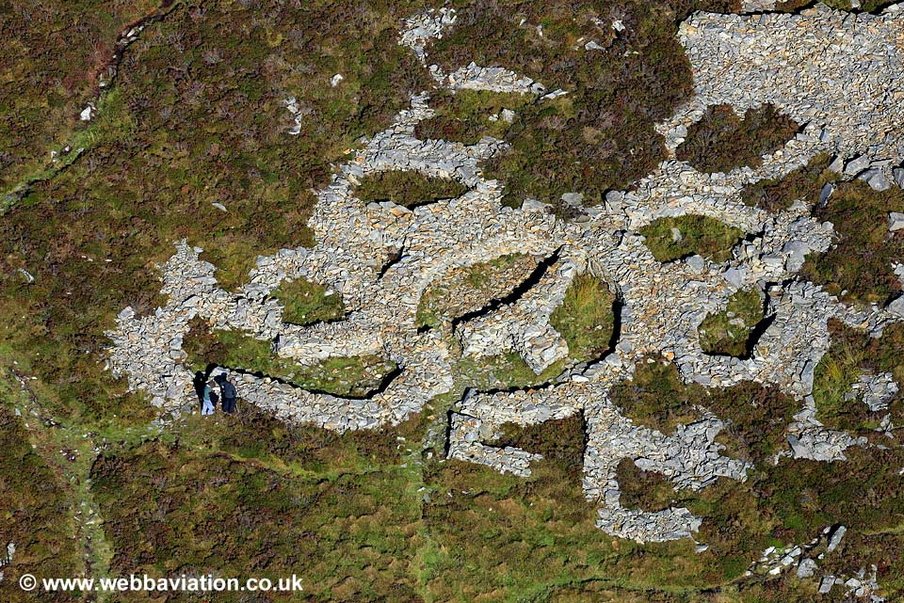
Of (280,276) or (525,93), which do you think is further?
(525,93)

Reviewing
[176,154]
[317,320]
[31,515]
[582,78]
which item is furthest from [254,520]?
[582,78]

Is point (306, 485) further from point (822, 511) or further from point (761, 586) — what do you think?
point (822, 511)

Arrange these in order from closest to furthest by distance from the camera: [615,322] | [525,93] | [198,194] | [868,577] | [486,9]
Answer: [868,577], [615,322], [198,194], [525,93], [486,9]

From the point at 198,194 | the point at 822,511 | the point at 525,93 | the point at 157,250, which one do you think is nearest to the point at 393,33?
the point at 525,93

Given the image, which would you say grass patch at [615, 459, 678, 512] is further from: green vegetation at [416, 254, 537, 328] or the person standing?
the person standing

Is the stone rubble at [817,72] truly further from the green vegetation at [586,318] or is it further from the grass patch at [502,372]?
the grass patch at [502,372]

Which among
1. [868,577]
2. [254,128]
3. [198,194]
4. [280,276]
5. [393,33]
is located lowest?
[868,577]

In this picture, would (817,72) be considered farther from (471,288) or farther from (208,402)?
(208,402)
